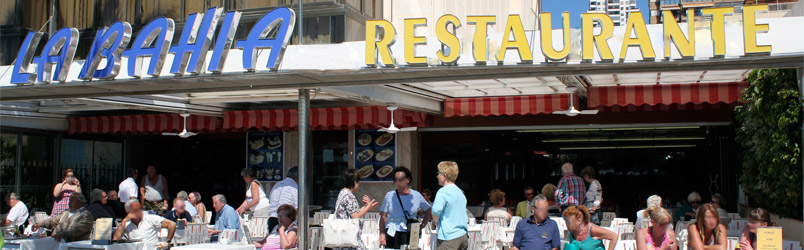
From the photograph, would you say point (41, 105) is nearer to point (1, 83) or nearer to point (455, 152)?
point (1, 83)

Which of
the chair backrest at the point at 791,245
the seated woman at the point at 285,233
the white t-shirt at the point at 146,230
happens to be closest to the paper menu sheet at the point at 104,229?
the white t-shirt at the point at 146,230

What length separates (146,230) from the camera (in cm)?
944

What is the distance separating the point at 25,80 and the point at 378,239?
5.46 meters

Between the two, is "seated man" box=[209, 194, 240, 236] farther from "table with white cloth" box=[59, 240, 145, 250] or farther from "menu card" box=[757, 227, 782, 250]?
"menu card" box=[757, 227, 782, 250]

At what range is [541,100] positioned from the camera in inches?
477

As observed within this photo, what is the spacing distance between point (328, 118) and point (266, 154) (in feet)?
8.48

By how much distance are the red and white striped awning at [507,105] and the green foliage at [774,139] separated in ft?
9.66

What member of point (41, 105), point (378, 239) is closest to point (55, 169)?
point (41, 105)

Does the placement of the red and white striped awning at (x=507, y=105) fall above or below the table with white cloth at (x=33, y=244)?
above

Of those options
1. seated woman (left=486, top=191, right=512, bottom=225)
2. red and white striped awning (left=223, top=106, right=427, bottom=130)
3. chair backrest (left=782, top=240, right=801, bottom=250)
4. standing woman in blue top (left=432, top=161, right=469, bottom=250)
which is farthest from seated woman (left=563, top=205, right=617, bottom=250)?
red and white striped awning (left=223, top=106, right=427, bottom=130)

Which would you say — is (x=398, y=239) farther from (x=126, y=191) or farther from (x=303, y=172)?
(x=126, y=191)

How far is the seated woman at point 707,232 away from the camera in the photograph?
21.9 feet

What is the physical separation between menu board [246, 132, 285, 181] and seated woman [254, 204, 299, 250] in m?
7.07

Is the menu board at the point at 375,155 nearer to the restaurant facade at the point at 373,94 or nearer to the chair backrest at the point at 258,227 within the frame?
the restaurant facade at the point at 373,94
